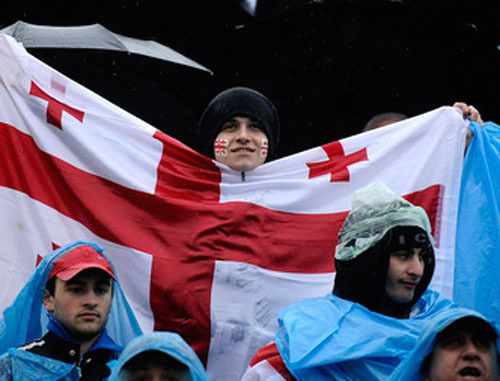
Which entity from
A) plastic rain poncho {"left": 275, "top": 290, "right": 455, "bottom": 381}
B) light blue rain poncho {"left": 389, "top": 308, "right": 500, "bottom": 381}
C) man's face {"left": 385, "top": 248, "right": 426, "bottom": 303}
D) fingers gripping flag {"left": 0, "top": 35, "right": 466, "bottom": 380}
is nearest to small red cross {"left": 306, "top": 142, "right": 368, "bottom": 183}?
fingers gripping flag {"left": 0, "top": 35, "right": 466, "bottom": 380}

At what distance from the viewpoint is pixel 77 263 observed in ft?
12.2

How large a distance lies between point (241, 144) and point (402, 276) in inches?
48.8

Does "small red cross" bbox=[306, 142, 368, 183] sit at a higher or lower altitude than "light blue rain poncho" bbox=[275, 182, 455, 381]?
higher

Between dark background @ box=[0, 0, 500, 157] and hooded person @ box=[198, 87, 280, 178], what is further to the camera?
dark background @ box=[0, 0, 500, 157]

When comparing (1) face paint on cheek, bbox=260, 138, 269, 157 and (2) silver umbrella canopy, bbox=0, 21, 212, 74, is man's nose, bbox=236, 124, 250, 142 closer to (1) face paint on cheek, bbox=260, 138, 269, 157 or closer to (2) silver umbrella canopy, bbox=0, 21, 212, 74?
(1) face paint on cheek, bbox=260, 138, 269, 157

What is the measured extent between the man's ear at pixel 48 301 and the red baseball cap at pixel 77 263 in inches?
2.9

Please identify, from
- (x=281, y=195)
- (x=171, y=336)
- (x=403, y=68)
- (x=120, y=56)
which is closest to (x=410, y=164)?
(x=281, y=195)

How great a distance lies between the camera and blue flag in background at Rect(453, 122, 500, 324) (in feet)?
13.6

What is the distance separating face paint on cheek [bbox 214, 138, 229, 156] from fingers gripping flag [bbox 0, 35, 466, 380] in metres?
0.08

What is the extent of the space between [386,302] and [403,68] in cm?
254

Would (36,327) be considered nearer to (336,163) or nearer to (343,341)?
(343,341)

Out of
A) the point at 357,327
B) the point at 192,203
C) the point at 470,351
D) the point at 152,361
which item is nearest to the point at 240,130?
the point at 192,203

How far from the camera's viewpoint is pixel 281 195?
4523 millimetres

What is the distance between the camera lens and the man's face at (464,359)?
2.95m
